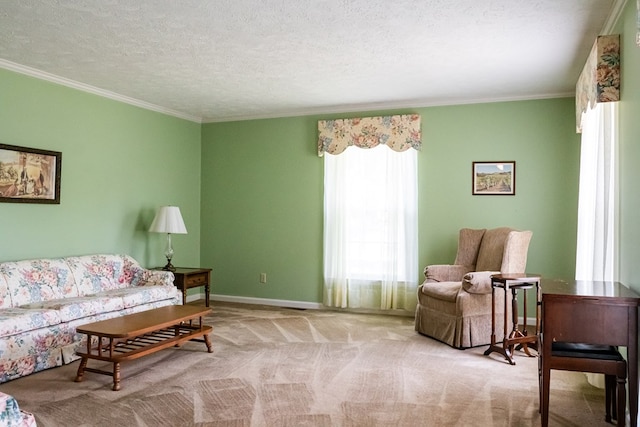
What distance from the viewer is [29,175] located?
4.41m

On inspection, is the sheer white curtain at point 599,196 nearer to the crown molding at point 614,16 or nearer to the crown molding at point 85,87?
the crown molding at point 614,16

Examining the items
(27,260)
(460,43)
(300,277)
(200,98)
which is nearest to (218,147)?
(200,98)

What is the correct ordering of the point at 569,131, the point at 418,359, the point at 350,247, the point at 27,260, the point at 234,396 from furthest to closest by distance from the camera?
the point at 350,247
the point at 569,131
the point at 27,260
the point at 418,359
the point at 234,396

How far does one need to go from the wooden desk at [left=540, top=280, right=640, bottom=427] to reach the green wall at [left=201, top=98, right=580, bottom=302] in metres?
2.86

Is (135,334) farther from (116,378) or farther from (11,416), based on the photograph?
(11,416)

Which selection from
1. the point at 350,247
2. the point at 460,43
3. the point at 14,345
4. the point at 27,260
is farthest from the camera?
the point at 350,247

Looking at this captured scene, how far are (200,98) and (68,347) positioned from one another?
2908 millimetres

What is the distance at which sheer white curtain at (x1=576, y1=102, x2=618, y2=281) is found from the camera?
314cm

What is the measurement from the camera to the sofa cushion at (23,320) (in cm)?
338

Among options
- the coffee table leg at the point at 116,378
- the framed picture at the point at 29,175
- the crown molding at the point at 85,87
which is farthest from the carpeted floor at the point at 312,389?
the crown molding at the point at 85,87

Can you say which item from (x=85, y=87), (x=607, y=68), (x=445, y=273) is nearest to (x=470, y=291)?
(x=445, y=273)

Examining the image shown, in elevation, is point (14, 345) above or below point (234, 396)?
above

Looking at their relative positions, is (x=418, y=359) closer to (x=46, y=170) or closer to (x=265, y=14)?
(x=265, y=14)

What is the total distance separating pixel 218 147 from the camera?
663 cm
